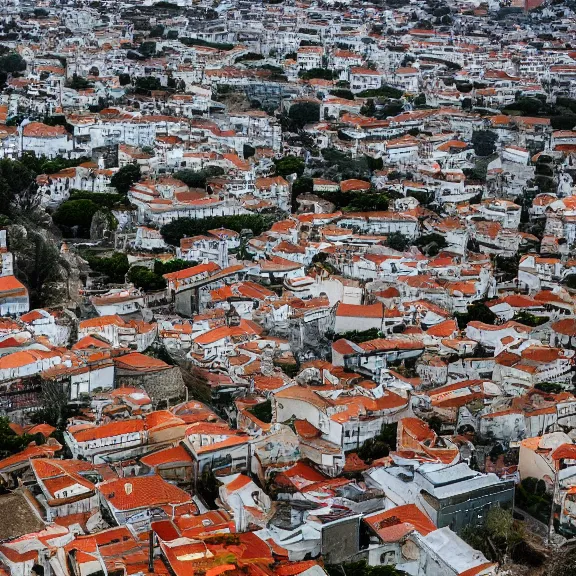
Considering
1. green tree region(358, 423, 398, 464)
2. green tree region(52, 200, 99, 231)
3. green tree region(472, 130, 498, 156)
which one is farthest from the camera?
green tree region(472, 130, 498, 156)

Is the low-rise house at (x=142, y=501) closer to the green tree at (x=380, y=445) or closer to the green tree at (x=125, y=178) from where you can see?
the green tree at (x=380, y=445)

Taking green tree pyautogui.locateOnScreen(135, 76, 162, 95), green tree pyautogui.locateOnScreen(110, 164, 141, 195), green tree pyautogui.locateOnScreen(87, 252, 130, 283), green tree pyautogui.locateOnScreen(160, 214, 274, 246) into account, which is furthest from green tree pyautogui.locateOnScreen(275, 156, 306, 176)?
green tree pyautogui.locateOnScreen(135, 76, 162, 95)

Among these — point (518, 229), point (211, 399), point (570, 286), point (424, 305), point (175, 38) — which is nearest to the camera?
point (211, 399)

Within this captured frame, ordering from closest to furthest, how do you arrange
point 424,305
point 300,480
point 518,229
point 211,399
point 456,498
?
point 456,498, point 300,480, point 211,399, point 424,305, point 518,229

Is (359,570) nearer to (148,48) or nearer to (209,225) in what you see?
(209,225)

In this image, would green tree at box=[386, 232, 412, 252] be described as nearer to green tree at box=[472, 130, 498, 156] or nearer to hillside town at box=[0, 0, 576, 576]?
hillside town at box=[0, 0, 576, 576]

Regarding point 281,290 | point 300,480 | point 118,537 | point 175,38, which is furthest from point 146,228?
point 175,38

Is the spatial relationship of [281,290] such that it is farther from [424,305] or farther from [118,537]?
[118,537]
